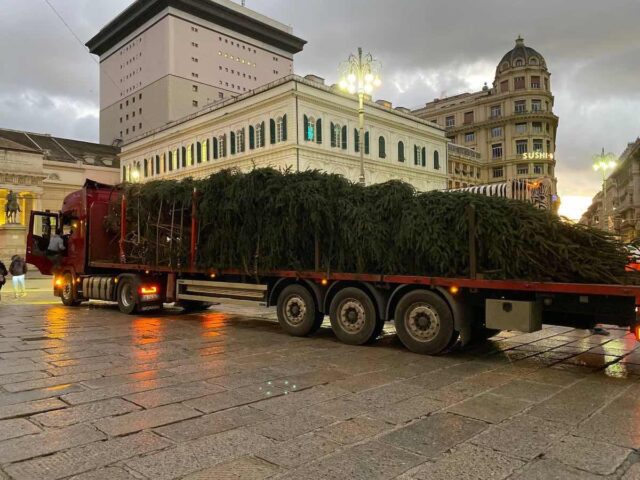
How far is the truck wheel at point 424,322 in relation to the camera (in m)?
7.68

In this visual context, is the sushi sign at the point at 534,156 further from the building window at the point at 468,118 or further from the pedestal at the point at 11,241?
the pedestal at the point at 11,241

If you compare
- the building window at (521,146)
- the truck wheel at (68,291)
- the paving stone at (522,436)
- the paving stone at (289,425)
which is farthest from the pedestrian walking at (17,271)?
the building window at (521,146)

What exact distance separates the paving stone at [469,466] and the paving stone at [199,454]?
1.34 metres

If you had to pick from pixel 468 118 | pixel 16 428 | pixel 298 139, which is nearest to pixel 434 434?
pixel 16 428

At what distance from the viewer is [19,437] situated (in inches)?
172

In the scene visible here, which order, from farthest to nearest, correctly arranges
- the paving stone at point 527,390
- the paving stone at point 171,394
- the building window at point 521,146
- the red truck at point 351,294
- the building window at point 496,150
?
the building window at point 496,150 → the building window at point 521,146 → the red truck at point 351,294 → the paving stone at point 527,390 → the paving stone at point 171,394

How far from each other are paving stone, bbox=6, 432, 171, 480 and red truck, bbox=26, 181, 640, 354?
4742mm

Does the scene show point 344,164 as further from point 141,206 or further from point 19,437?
point 19,437

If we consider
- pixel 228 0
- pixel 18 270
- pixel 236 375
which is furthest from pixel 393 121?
pixel 228 0

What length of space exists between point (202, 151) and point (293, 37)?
3269 inches

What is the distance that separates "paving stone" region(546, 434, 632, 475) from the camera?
3.83m

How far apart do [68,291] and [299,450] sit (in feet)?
44.5

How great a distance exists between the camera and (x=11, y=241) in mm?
45156

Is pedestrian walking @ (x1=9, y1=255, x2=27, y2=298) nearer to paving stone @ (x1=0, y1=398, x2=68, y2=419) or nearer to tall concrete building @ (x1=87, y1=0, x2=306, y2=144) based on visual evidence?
paving stone @ (x1=0, y1=398, x2=68, y2=419)
